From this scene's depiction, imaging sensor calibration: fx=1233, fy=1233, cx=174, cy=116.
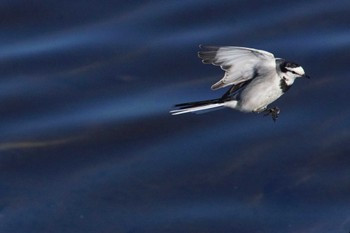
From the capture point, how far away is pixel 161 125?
1212 cm

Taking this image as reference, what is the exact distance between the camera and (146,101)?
12.4 m

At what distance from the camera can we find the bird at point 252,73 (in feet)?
34.5

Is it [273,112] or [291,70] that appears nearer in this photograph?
[291,70]

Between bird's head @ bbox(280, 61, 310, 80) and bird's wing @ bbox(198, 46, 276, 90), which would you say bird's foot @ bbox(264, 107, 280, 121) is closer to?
bird's wing @ bbox(198, 46, 276, 90)

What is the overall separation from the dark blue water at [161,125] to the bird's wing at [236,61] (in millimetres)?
1150

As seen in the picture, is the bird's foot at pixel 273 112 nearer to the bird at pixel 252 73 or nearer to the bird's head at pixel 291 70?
the bird at pixel 252 73

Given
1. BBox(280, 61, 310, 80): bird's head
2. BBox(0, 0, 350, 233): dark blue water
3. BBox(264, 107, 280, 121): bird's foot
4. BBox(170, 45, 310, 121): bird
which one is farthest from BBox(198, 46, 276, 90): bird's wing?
BBox(0, 0, 350, 233): dark blue water

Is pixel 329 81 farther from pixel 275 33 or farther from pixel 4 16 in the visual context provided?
pixel 4 16

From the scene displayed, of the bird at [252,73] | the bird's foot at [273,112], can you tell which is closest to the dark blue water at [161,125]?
the bird's foot at [273,112]

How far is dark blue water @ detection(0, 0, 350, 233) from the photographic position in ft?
35.9

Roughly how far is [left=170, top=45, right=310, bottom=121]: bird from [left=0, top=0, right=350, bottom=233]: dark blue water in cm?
94

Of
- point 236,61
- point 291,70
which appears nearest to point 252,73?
point 236,61

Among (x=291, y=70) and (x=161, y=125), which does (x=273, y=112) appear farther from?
(x=161, y=125)

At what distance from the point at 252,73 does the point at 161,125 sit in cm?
173
